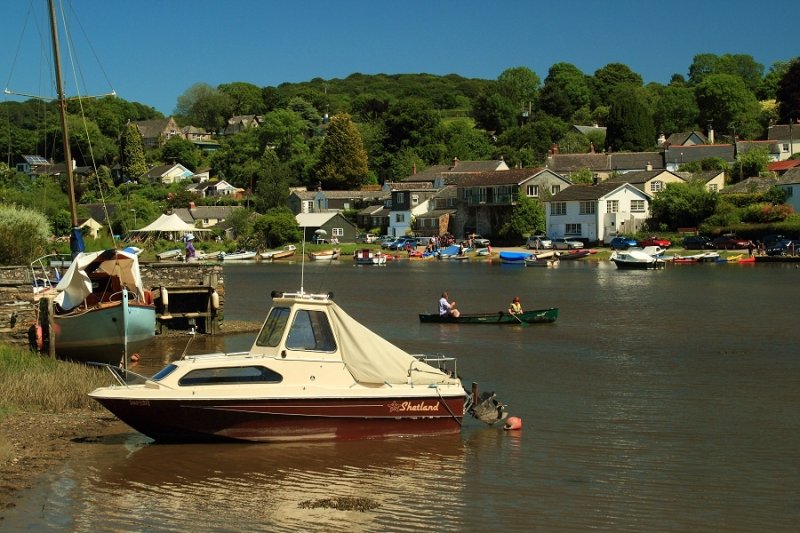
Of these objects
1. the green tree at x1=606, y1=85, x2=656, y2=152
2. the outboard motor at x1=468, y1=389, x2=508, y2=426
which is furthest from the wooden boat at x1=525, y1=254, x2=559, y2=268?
the outboard motor at x1=468, y1=389, x2=508, y2=426

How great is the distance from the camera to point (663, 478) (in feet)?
62.1

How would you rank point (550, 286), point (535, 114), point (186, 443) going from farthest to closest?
point (535, 114) < point (550, 286) < point (186, 443)

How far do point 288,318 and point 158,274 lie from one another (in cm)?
2123

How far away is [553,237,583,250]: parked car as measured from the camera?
104 metres

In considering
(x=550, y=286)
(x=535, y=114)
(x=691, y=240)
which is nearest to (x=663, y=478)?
(x=550, y=286)

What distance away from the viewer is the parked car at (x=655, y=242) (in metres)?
97.8

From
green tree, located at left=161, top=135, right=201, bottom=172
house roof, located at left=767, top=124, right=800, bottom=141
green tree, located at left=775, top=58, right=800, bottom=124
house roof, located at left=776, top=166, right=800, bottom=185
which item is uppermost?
green tree, located at left=775, top=58, right=800, bottom=124

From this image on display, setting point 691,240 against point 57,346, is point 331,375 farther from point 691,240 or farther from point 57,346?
point 691,240

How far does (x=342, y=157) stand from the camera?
152 meters

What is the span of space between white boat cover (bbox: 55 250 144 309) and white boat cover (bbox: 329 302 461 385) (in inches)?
529

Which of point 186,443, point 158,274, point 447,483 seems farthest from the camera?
point 158,274

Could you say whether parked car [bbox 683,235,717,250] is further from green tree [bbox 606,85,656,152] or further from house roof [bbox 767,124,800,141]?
green tree [bbox 606,85,656,152]

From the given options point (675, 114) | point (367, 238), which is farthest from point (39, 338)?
point (675, 114)

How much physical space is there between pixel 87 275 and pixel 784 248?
71505 mm
